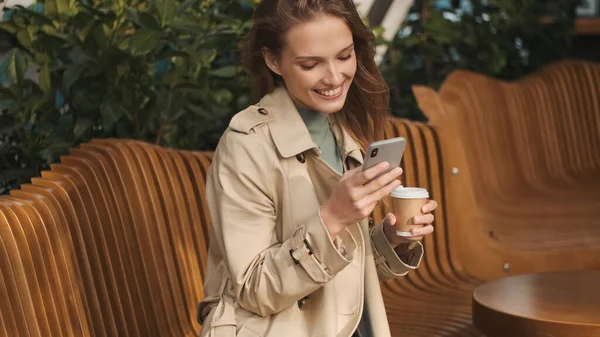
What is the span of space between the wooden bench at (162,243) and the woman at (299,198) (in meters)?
0.55

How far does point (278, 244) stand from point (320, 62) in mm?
422

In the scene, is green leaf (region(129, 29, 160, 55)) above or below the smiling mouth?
above

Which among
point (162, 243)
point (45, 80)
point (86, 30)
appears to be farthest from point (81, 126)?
point (162, 243)

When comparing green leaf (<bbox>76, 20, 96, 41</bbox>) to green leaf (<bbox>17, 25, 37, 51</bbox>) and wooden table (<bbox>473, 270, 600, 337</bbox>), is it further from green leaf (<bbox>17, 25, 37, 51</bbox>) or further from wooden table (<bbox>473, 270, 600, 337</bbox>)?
wooden table (<bbox>473, 270, 600, 337</bbox>)

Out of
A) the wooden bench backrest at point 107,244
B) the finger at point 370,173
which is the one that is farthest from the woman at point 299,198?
the wooden bench backrest at point 107,244

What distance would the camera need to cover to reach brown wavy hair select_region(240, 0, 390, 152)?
261 centimetres

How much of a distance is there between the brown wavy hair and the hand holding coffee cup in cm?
26

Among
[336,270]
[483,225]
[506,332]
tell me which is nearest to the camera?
[336,270]

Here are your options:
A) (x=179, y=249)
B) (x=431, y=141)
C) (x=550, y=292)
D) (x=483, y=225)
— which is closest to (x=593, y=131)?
(x=483, y=225)

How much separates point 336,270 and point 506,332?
1.10 meters

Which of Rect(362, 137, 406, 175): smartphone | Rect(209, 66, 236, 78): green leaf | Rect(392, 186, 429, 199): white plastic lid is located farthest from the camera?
Rect(209, 66, 236, 78): green leaf

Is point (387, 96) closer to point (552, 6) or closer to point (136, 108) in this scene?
point (136, 108)

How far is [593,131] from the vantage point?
22.9 ft

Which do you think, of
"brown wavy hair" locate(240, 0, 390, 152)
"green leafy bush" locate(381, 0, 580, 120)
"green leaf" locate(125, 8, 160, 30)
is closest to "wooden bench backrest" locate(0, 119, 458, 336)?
"green leaf" locate(125, 8, 160, 30)
